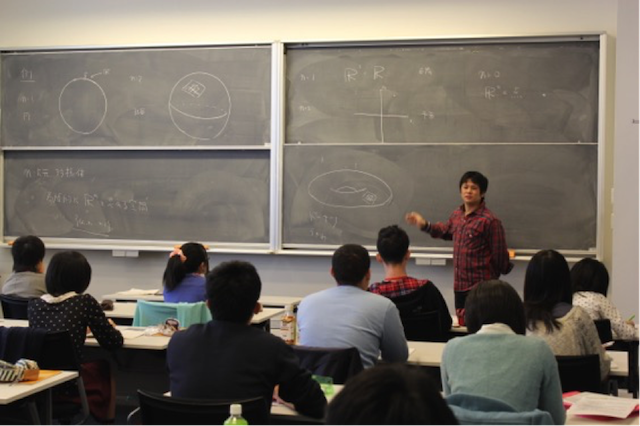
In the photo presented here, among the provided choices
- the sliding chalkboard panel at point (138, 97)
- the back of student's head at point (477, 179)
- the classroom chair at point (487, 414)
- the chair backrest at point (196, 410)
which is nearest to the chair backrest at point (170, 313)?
the chair backrest at point (196, 410)

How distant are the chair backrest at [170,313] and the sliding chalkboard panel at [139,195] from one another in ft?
7.22

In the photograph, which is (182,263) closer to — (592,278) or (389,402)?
(592,278)

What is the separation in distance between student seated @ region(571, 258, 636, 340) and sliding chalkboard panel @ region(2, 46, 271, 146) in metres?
3.07

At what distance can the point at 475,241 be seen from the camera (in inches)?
221

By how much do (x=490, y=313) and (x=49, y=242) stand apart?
17.9 feet

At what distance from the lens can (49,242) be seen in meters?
7.10

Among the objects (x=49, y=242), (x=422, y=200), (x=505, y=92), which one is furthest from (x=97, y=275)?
(x=505, y=92)

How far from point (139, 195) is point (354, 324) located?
397cm

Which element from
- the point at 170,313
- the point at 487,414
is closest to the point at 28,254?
the point at 170,313

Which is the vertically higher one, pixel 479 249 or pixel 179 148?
pixel 179 148

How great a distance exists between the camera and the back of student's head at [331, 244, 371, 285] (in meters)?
3.56

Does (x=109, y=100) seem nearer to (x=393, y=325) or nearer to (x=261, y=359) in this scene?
(x=393, y=325)

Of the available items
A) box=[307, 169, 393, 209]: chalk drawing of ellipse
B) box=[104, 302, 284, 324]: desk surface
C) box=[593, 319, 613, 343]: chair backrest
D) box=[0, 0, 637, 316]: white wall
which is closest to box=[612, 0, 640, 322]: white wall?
box=[0, 0, 637, 316]: white wall

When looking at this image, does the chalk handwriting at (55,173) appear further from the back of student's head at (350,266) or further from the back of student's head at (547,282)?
the back of student's head at (547,282)
